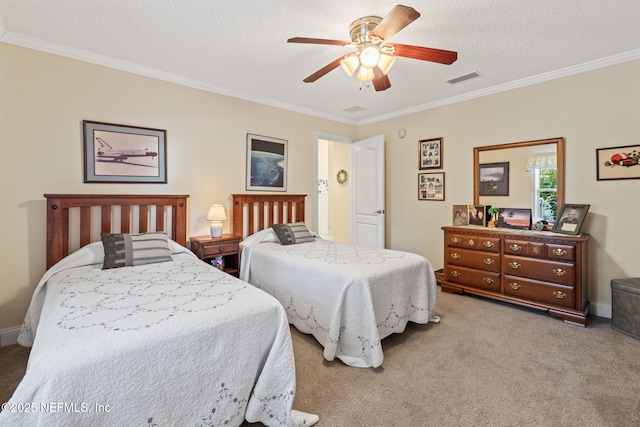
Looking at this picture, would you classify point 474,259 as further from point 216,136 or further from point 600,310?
point 216,136

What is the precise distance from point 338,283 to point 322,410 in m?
0.85

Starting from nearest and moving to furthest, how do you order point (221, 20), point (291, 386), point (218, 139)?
point (291, 386) < point (221, 20) < point (218, 139)

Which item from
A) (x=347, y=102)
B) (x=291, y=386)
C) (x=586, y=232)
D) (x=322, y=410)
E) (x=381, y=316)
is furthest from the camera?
(x=347, y=102)

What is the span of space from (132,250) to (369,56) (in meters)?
2.45

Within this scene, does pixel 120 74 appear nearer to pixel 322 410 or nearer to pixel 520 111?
pixel 322 410

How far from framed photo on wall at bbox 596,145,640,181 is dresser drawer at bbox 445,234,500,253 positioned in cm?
115

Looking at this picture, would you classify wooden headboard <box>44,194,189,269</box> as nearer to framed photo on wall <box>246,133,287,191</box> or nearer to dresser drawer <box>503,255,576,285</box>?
framed photo on wall <box>246,133,287,191</box>

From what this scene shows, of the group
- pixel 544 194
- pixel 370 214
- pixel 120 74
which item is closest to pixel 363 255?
pixel 370 214

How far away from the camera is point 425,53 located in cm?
214

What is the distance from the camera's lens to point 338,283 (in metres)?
2.34

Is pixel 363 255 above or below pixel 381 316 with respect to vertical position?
above

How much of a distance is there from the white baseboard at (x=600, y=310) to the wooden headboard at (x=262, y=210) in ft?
11.4

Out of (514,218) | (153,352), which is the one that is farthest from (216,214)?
(514,218)

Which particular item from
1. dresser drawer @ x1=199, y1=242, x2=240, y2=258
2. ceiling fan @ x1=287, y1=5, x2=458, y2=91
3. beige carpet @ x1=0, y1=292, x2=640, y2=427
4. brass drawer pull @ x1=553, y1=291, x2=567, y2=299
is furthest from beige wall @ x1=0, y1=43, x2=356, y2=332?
brass drawer pull @ x1=553, y1=291, x2=567, y2=299
